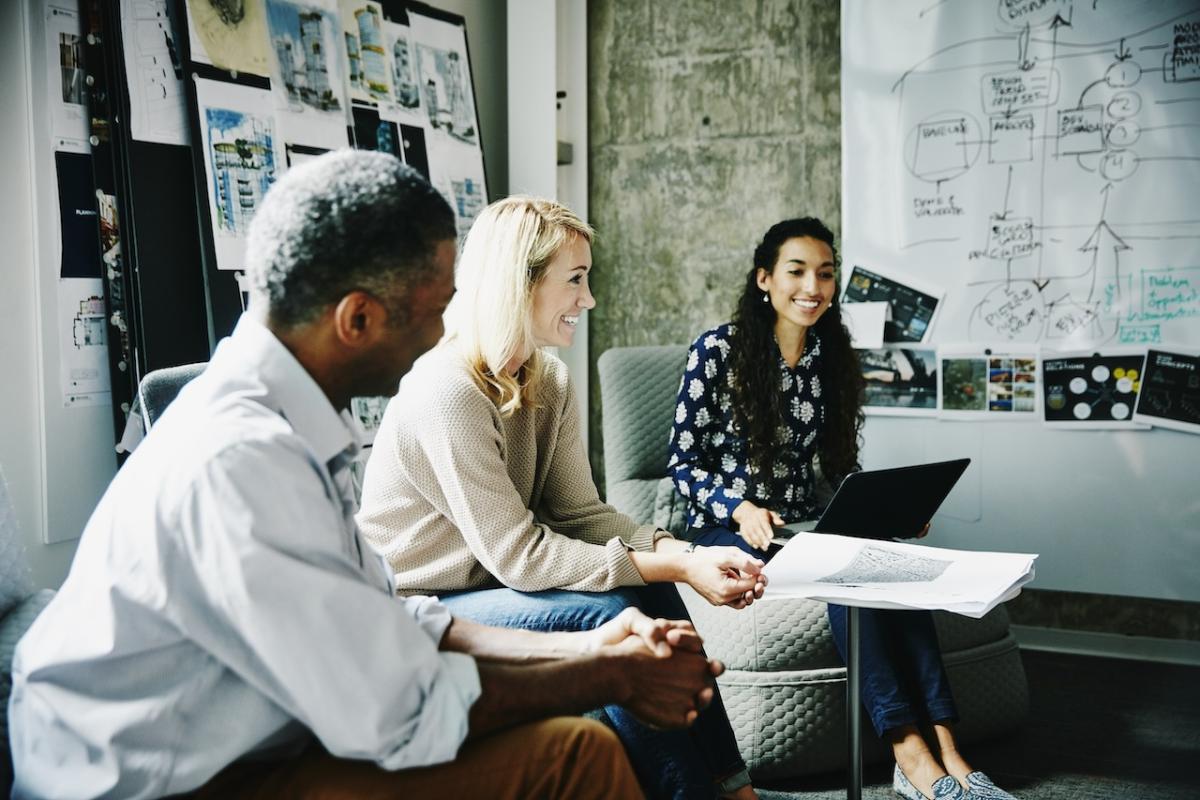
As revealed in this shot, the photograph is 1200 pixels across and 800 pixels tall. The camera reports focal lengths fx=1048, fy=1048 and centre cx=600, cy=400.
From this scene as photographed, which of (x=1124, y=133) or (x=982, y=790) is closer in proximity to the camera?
(x=982, y=790)

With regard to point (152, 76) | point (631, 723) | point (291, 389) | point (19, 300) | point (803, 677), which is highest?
point (152, 76)

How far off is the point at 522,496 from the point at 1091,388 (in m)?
1.94

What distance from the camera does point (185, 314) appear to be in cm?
239

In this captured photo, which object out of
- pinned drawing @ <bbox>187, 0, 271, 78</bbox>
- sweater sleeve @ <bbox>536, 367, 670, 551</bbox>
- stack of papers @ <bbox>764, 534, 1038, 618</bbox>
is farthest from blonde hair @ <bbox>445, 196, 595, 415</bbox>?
pinned drawing @ <bbox>187, 0, 271, 78</bbox>

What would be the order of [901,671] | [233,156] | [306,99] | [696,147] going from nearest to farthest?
1. [901,671]
2. [233,156]
3. [306,99]
4. [696,147]

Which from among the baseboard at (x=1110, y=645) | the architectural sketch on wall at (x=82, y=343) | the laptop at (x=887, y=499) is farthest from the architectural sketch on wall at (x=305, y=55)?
the baseboard at (x=1110, y=645)

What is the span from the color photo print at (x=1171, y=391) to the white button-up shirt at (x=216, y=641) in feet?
8.49

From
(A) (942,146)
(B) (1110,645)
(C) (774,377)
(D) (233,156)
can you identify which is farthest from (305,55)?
(B) (1110,645)

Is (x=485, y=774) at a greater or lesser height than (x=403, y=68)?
lesser

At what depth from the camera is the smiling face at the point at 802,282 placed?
2619 mm

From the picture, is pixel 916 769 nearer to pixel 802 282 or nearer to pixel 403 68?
pixel 802 282

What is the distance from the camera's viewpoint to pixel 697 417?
8.33 ft

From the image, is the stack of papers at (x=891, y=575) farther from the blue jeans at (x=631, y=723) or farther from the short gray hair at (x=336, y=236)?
the short gray hair at (x=336, y=236)

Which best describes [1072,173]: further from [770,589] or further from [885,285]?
[770,589]
